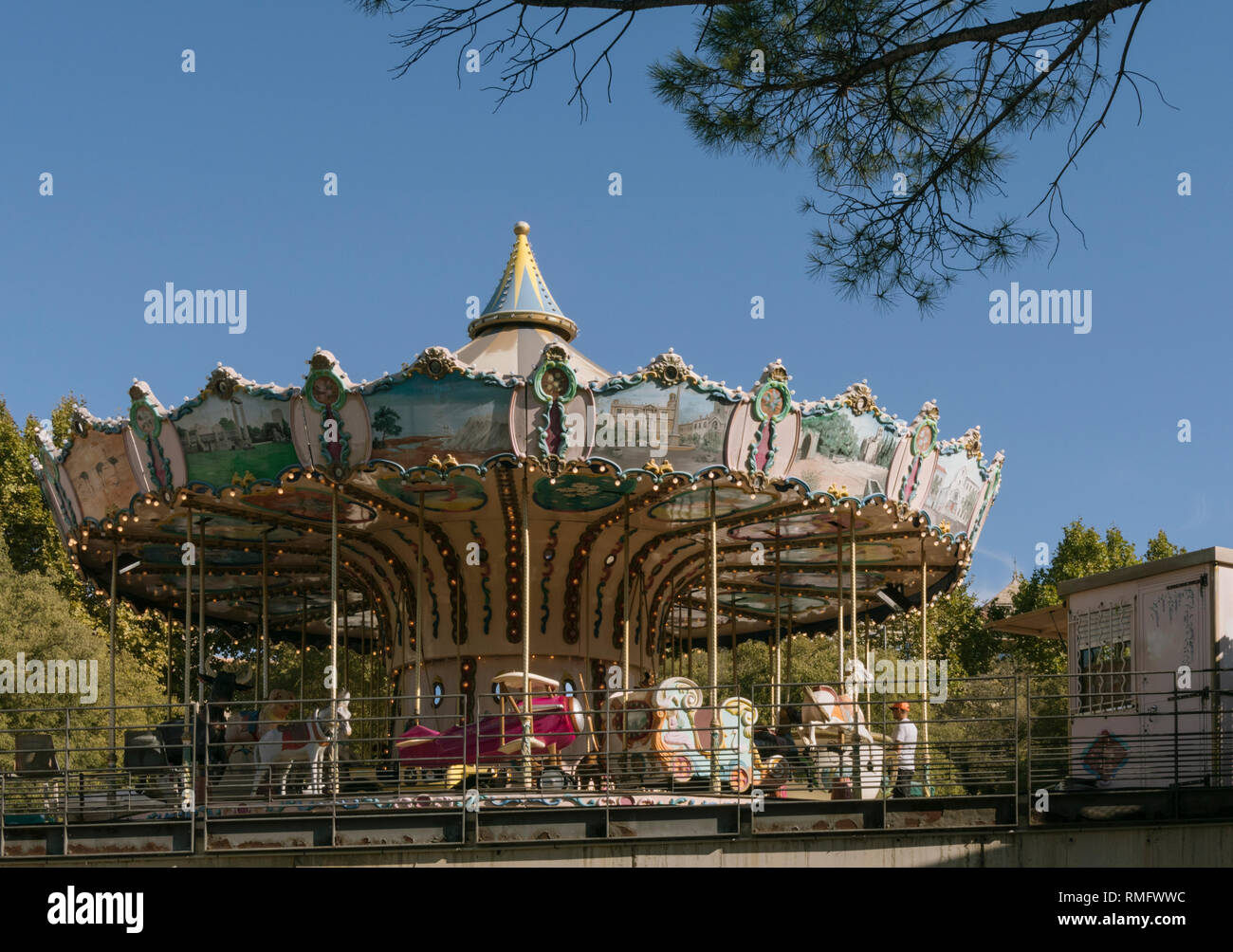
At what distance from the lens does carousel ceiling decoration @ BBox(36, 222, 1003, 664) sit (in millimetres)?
14812

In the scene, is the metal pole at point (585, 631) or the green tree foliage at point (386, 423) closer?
the green tree foliage at point (386, 423)

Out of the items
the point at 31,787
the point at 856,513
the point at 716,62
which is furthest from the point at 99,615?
the point at 716,62

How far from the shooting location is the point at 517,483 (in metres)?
15.9

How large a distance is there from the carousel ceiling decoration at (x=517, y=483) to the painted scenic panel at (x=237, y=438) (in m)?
0.02

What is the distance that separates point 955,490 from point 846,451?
2.17 meters

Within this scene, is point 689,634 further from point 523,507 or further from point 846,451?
point 523,507

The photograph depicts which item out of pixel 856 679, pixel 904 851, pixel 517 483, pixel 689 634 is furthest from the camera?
pixel 689 634

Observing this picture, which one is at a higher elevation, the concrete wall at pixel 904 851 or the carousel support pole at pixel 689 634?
the carousel support pole at pixel 689 634

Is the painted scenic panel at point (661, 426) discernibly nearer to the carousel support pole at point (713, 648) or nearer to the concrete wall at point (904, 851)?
the carousel support pole at point (713, 648)

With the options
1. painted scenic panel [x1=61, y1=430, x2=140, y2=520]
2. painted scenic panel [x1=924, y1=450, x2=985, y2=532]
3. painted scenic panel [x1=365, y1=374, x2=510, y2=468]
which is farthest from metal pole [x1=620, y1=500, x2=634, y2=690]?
painted scenic panel [x1=61, y1=430, x2=140, y2=520]

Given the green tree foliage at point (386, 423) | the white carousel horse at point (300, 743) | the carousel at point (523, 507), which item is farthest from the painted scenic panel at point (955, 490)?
the white carousel horse at point (300, 743)

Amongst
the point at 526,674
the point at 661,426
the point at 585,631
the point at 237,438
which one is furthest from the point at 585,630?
the point at 237,438

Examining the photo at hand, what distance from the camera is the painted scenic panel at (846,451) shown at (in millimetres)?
15562
